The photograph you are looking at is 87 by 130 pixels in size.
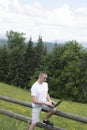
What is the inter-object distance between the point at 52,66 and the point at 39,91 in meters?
58.1

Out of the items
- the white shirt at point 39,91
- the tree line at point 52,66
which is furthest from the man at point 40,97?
the tree line at point 52,66

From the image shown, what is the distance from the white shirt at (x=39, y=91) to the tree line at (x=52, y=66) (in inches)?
2096

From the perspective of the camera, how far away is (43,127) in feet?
35.6

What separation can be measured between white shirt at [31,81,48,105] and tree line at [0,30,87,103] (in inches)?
2096

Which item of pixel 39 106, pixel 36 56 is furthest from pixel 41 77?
pixel 36 56

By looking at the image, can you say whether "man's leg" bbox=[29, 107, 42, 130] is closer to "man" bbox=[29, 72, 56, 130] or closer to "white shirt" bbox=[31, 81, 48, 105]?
"man" bbox=[29, 72, 56, 130]

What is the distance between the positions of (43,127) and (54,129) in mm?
393

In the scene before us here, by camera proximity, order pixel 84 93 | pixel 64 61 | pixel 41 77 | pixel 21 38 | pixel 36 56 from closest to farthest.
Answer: pixel 41 77 < pixel 84 93 < pixel 64 61 < pixel 36 56 < pixel 21 38

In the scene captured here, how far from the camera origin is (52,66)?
6844 centimetres

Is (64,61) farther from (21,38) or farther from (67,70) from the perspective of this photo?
(21,38)

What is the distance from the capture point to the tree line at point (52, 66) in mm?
65500

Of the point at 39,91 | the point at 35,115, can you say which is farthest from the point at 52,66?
the point at 39,91

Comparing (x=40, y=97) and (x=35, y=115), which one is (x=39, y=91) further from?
(x=35, y=115)

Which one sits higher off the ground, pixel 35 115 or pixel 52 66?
pixel 52 66
